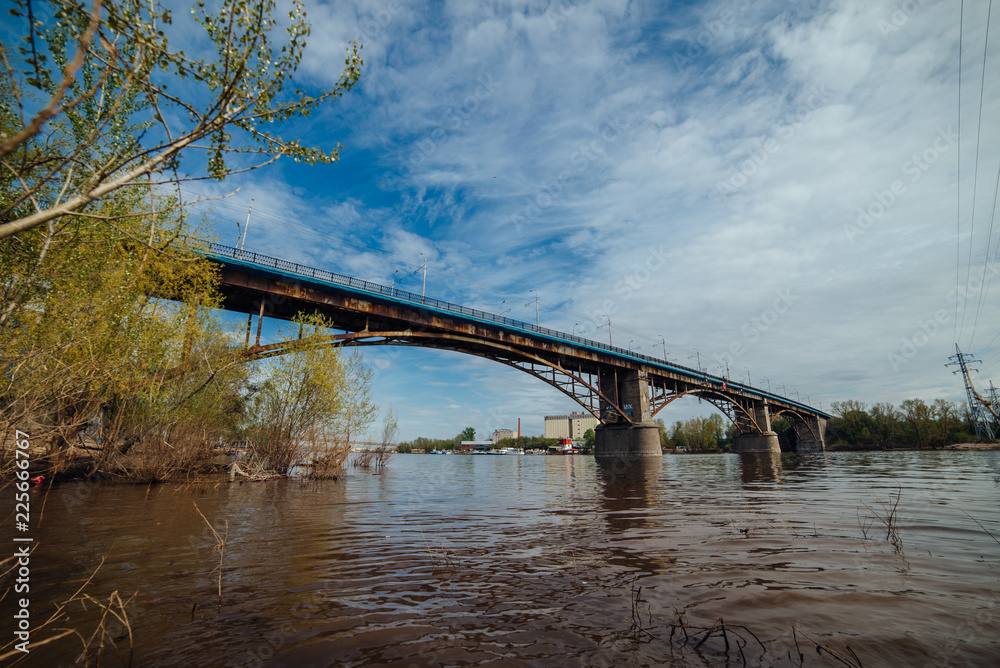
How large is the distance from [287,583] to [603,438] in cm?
5155

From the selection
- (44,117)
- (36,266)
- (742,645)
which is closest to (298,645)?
(742,645)

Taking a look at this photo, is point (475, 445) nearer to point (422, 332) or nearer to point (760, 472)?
point (422, 332)

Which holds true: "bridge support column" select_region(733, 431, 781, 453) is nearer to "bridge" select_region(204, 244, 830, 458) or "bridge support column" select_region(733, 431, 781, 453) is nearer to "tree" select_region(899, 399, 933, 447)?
"bridge" select_region(204, 244, 830, 458)

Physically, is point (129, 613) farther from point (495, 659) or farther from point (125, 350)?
point (125, 350)

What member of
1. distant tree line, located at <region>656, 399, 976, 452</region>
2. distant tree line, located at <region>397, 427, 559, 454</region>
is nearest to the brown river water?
distant tree line, located at <region>656, 399, 976, 452</region>

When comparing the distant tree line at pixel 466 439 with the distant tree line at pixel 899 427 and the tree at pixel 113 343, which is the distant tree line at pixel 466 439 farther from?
the tree at pixel 113 343

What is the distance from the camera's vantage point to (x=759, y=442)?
71.0 m

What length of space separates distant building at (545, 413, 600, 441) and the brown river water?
17463 cm

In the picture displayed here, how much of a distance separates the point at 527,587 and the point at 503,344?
3421 cm

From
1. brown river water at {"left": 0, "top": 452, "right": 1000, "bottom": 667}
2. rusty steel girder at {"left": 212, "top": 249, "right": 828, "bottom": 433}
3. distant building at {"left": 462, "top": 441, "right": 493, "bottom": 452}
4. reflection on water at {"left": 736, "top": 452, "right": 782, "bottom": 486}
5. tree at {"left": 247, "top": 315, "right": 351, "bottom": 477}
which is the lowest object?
distant building at {"left": 462, "top": 441, "right": 493, "bottom": 452}

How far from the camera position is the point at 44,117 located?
2.27 m

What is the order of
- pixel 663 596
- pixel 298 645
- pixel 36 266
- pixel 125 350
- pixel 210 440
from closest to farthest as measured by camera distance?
pixel 298 645 < pixel 663 596 < pixel 36 266 < pixel 125 350 < pixel 210 440

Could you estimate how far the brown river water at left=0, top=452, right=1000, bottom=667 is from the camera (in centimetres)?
294

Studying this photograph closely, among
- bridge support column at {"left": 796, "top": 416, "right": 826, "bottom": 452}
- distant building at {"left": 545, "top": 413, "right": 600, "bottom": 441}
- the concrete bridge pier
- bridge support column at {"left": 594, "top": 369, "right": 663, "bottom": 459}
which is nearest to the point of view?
bridge support column at {"left": 594, "top": 369, "right": 663, "bottom": 459}
